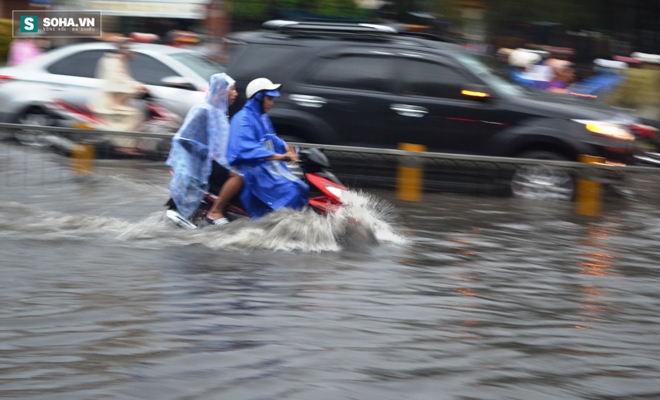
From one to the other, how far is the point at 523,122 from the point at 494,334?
5762 mm

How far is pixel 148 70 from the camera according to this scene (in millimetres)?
14141

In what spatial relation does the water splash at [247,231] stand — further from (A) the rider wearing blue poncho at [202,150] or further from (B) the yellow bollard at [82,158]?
(B) the yellow bollard at [82,158]

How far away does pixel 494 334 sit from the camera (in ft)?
19.6

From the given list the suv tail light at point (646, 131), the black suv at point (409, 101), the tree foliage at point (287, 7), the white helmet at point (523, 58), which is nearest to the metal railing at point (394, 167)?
the black suv at point (409, 101)

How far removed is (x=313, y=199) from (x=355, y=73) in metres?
3.62

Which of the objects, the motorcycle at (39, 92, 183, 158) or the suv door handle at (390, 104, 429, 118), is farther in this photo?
the motorcycle at (39, 92, 183, 158)

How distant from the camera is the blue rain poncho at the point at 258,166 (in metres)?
8.64

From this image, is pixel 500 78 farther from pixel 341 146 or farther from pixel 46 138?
pixel 46 138

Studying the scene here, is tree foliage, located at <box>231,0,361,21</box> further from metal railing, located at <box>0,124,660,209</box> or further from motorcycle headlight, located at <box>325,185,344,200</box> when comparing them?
motorcycle headlight, located at <box>325,185,344,200</box>

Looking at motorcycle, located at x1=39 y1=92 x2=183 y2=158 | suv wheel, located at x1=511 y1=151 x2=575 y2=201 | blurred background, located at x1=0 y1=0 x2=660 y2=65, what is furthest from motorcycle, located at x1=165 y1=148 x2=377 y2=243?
blurred background, located at x1=0 y1=0 x2=660 y2=65

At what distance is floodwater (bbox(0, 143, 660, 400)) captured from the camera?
5.00 meters

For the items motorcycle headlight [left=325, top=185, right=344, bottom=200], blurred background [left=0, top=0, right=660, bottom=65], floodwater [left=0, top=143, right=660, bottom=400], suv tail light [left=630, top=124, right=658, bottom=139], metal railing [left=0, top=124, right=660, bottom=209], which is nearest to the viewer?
floodwater [left=0, top=143, right=660, bottom=400]

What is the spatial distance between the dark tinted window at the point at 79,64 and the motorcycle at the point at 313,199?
222 inches

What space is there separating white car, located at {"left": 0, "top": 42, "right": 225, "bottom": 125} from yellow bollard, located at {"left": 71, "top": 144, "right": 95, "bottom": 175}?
82.6 inches
